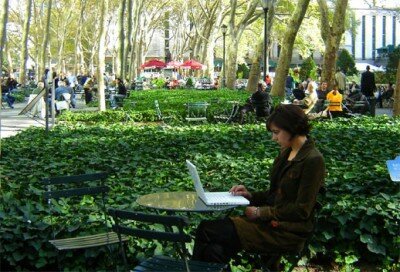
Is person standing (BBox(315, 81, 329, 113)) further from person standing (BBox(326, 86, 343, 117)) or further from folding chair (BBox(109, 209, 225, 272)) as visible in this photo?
folding chair (BBox(109, 209, 225, 272))

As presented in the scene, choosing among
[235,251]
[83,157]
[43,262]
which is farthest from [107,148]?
[235,251]

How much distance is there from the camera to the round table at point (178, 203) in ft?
17.1

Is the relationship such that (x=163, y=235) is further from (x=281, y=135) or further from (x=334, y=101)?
(x=334, y=101)

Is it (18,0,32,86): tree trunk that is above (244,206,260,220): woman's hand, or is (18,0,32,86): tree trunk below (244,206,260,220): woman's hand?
above

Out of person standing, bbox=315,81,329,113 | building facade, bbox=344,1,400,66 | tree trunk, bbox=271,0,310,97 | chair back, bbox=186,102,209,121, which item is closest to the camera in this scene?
chair back, bbox=186,102,209,121

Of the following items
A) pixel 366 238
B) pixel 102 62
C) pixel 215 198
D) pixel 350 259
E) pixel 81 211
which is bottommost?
pixel 350 259

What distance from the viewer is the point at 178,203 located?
18.0 feet

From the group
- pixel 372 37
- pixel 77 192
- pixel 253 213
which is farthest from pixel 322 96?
pixel 372 37

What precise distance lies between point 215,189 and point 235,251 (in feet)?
9.62

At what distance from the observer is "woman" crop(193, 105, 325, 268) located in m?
5.08

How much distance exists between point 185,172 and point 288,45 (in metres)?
20.5

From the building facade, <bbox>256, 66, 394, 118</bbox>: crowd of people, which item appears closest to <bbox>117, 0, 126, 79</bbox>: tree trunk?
<bbox>256, 66, 394, 118</bbox>: crowd of people

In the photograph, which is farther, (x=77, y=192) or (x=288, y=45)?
(x=288, y=45)

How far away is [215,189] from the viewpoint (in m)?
8.11
